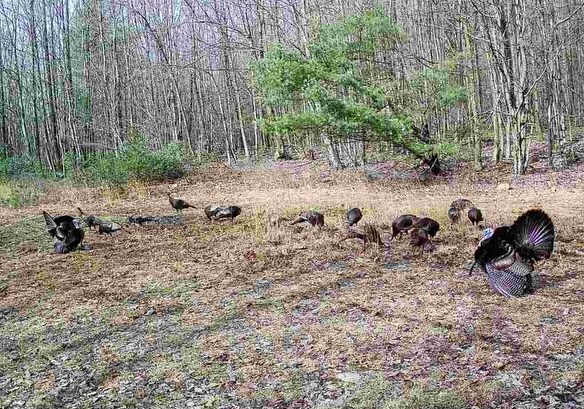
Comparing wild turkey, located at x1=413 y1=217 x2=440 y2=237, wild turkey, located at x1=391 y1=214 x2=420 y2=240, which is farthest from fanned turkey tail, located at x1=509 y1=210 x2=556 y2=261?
wild turkey, located at x1=391 y1=214 x2=420 y2=240

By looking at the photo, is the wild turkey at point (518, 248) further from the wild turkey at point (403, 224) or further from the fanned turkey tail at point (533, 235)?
the wild turkey at point (403, 224)

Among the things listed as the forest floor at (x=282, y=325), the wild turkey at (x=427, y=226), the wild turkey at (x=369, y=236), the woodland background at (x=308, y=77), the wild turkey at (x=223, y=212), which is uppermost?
the woodland background at (x=308, y=77)

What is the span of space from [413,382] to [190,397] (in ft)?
3.33

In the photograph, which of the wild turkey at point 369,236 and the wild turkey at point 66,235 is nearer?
the wild turkey at point 369,236

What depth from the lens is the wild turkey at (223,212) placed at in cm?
734

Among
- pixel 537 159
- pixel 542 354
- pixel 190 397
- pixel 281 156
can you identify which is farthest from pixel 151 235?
pixel 281 156

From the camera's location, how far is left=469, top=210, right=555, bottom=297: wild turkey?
350cm

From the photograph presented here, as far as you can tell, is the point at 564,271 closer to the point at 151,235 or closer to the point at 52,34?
the point at 151,235

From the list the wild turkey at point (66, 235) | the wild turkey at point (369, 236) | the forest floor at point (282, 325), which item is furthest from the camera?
the wild turkey at point (66, 235)

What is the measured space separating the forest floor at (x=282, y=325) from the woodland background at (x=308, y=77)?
19.9ft

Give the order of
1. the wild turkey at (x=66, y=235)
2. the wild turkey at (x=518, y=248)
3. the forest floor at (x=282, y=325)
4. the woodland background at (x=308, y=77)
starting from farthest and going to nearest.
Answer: the woodland background at (x=308, y=77) → the wild turkey at (x=66, y=235) → the wild turkey at (x=518, y=248) → the forest floor at (x=282, y=325)

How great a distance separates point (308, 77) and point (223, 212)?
525cm

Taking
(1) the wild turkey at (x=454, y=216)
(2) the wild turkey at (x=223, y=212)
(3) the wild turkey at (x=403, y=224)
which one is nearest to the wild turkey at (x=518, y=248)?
(3) the wild turkey at (x=403, y=224)

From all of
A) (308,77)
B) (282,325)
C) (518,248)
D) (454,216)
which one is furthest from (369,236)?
(308,77)
